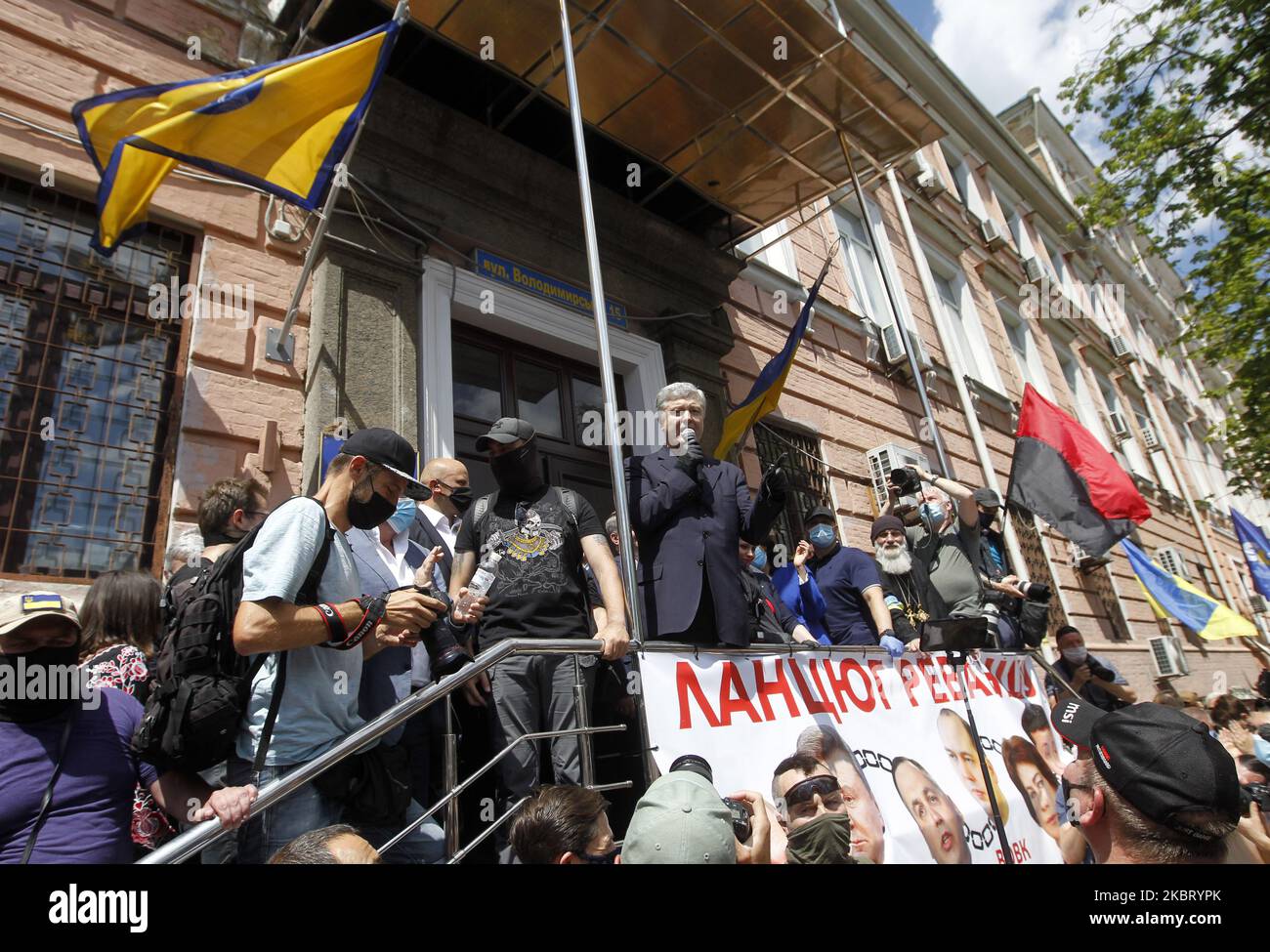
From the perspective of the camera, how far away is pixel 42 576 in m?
3.43

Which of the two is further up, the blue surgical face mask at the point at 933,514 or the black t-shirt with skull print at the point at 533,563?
the blue surgical face mask at the point at 933,514

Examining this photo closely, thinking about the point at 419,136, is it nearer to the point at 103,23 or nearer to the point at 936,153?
the point at 103,23

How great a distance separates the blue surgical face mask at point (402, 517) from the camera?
319 centimetres

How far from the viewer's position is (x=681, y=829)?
183 centimetres

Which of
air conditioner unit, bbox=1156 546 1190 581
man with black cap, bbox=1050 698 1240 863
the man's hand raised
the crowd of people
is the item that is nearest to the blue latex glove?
the crowd of people

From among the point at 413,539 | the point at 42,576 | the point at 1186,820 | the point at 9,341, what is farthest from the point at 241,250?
the point at 1186,820

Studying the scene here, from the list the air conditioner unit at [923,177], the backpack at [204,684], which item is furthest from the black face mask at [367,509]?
the air conditioner unit at [923,177]

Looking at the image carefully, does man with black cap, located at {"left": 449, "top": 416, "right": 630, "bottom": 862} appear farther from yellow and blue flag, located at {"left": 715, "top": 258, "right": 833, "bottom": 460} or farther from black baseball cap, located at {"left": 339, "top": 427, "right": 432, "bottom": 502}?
yellow and blue flag, located at {"left": 715, "top": 258, "right": 833, "bottom": 460}

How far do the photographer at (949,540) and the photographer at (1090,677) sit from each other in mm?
2314

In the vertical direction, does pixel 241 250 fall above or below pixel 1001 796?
above

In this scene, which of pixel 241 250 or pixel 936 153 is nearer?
pixel 241 250

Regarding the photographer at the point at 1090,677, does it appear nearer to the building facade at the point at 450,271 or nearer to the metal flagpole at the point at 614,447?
the building facade at the point at 450,271

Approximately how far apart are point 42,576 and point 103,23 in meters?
3.49

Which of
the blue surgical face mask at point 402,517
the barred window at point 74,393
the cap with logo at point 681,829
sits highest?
the barred window at point 74,393
